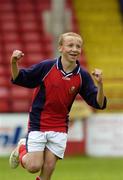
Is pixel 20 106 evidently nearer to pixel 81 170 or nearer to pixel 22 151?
pixel 81 170

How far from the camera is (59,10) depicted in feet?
60.9

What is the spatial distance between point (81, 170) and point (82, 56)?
8633 millimetres

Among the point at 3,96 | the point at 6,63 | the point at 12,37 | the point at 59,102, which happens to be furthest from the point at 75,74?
the point at 12,37

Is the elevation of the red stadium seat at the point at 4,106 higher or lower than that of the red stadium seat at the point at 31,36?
higher

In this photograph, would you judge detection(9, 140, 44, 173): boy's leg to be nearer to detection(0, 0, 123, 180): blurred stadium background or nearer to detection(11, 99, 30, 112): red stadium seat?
detection(0, 0, 123, 180): blurred stadium background

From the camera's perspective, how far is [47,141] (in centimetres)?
986

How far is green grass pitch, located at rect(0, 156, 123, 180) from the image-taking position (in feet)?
44.4

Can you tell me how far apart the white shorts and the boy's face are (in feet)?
2.94

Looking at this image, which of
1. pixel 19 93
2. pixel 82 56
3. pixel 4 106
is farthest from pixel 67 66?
pixel 82 56

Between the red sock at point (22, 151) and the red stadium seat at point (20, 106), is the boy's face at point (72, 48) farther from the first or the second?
the red stadium seat at point (20, 106)

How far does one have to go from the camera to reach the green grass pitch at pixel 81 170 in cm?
1353

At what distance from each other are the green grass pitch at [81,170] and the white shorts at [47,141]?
3467 millimetres

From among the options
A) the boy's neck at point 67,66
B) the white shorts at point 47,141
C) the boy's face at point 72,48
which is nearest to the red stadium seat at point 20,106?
the white shorts at point 47,141

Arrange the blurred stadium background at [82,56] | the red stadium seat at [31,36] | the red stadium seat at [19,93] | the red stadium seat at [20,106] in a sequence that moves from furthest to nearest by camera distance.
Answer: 1. the red stadium seat at [31,36]
2. the red stadium seat at [19,93]
3. the red stadium seat at [20,106]
4. the blurred stadium background at [82,56]
